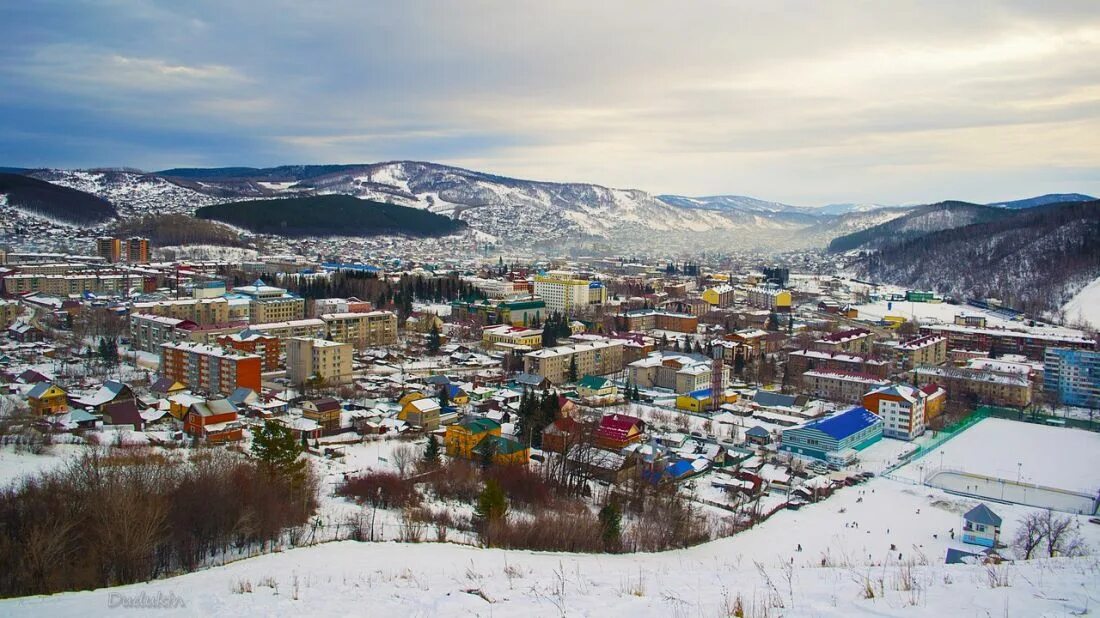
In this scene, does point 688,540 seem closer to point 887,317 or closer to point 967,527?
point 967,527

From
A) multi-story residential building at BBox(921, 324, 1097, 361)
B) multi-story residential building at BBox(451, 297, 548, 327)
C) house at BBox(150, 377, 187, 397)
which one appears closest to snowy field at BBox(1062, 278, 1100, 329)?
multi-story residential building at BBox(921, 324, 1097, 361)

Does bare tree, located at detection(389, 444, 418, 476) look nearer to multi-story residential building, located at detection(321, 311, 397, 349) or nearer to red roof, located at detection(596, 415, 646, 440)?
red roof, located at detection(596, 415, 646, 440)

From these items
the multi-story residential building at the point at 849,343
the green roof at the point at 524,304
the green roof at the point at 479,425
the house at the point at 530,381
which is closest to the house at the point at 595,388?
the house at the point at 530,381

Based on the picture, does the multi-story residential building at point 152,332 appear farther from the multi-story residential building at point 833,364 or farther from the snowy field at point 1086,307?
the snowy field at point 1086,307

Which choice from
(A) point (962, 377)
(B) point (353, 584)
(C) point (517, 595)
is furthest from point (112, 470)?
(A) point (962, 377)

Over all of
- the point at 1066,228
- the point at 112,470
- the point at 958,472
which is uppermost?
the point at 1066,228

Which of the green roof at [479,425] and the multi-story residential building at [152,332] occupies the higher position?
the multi-story residential building at [152,332]

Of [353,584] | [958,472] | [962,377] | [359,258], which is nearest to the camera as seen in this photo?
[353,584]
